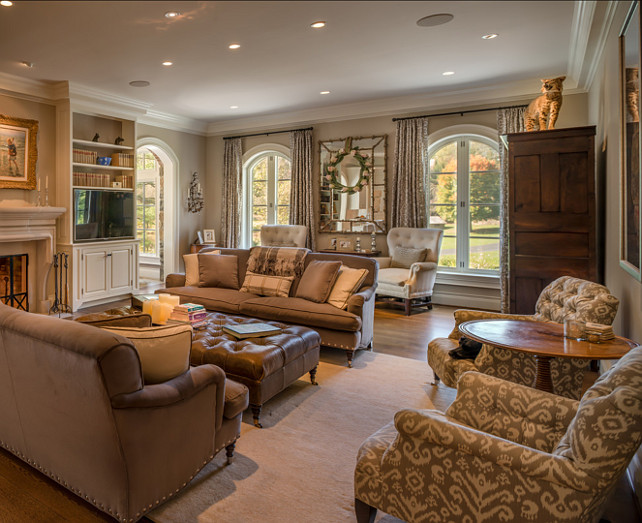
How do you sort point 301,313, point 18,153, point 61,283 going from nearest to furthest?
point 301,313 < point 18,153 < point 61,283

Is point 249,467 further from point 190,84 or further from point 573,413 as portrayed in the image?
point 190,84

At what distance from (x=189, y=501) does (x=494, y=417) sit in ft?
4.41

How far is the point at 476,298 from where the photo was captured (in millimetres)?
6164

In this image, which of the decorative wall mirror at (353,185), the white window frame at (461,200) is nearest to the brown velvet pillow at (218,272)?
the decorative wall mirror at (353,185)

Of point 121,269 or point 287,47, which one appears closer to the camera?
point 287,47

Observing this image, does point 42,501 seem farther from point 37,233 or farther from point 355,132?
point 355,132

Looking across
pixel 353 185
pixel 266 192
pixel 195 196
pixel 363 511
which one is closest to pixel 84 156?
pixel 195 196

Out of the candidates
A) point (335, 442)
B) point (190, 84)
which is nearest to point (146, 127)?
point (190, 84)

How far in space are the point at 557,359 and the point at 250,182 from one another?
6.55m

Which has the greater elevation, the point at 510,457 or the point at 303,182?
the point at 303,182

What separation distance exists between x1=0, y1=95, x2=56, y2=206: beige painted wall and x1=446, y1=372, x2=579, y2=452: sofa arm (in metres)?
5.91

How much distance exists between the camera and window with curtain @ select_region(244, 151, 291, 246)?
7.89 m

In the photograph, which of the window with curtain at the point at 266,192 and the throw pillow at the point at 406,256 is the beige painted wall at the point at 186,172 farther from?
the throw pillow at the point at 406,256

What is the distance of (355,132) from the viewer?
22.6 ft
